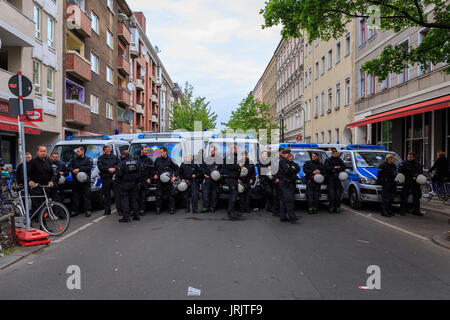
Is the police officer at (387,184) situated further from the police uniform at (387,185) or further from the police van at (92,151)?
the police van at (92,151)

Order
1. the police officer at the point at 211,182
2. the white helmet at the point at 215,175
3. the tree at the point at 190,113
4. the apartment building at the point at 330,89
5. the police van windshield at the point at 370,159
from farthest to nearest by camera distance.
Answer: the tree at the point at 190,113, the apartment building at the point at 330,89, the police van windshield at the point at 370,159, the police officer at the point at 211,182, the white helmet at the point at 215,175

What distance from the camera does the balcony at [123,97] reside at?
115 feet

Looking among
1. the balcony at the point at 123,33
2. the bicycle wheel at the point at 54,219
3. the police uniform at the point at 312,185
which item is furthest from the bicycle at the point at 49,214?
the balcony at the point at 123,33

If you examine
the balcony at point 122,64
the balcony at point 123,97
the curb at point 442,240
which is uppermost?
the balcony at point 122,64

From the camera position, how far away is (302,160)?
12.3m

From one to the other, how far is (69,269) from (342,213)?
7.68m

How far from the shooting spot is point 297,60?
48.8 m

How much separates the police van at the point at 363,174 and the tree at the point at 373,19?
2713 mm

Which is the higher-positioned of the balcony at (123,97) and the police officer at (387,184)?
the balcony at (123,97)

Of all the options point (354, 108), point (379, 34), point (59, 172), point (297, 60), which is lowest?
point (59, 172)

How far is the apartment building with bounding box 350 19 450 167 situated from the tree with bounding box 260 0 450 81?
73 centimetres
